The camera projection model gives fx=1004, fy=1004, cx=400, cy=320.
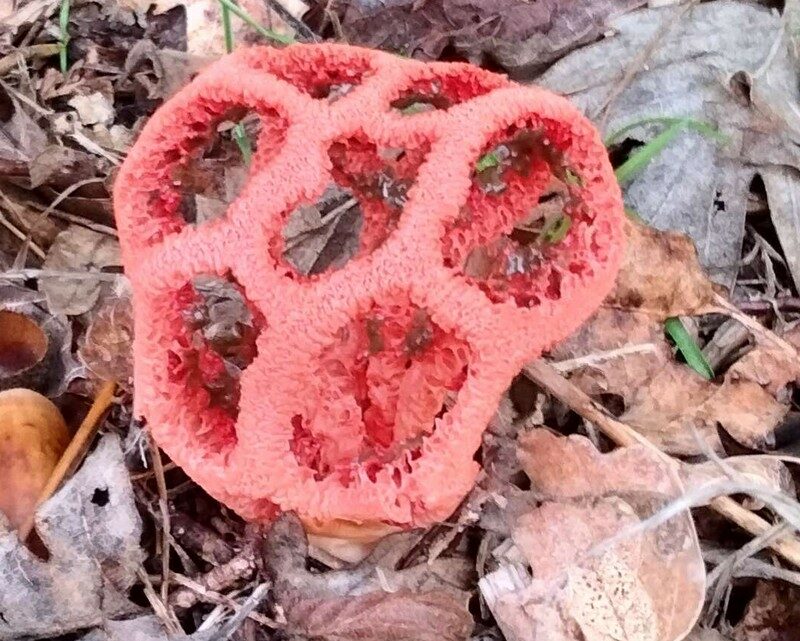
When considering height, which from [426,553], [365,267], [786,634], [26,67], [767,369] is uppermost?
[365,267]

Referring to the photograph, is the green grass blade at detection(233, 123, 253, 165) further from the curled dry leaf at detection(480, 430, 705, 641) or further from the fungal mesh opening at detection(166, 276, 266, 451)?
the curled dry leaf at detection(480, 430, 705, 641)

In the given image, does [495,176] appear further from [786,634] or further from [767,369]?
[786,634]

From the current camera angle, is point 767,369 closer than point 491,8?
Yes

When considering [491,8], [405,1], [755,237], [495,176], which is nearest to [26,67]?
[405,1]

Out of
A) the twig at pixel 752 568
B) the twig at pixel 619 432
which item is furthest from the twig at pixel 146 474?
the twig at pixel 752 568

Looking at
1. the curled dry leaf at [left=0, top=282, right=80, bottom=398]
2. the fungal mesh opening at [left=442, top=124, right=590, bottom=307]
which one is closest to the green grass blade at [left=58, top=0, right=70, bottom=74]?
the curled dry leaf at [left=0, top=282, right=80, bottom=398]

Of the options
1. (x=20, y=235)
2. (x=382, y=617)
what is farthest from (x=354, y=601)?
(x=20, y=235)
